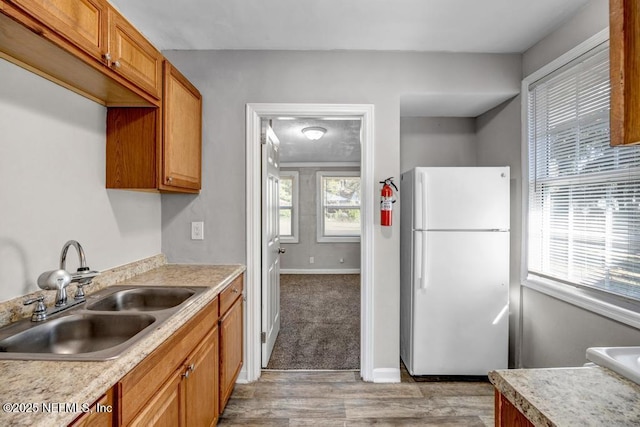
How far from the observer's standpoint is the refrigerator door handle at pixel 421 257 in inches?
91.1

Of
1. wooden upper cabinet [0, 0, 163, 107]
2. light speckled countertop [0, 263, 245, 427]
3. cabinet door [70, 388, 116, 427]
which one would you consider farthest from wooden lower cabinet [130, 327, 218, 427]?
wooden upper cabinet [0, 0, 163, 107]

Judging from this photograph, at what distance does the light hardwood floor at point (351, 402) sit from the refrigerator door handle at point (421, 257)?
2.52 feet

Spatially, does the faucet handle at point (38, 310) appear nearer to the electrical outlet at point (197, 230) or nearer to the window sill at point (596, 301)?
the electrical outlet at point (197, 230)

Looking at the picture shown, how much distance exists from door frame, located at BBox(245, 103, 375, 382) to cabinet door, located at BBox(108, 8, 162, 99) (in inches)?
28.9

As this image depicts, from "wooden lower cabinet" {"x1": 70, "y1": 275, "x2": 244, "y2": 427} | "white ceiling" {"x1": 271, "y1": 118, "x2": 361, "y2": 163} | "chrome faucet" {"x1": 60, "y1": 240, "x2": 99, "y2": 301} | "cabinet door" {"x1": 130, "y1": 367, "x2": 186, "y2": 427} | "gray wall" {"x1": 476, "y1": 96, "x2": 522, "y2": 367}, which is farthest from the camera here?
"white ceiling" {"x1": 271, "y1": 118, "x2": 361, "y2": 163}

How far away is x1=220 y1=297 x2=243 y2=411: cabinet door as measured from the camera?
73.7 inches

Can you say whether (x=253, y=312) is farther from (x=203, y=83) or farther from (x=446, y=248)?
(x=203, y=83)

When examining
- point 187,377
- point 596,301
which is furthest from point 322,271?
point 187,377

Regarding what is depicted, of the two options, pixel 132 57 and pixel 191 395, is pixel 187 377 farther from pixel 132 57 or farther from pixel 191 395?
pixel 132 57

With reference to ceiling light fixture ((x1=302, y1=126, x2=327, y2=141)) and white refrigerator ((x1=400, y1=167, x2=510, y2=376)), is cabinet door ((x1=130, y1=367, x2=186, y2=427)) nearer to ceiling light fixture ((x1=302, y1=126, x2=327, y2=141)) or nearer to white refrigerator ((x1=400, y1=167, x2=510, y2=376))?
white refrigerator ((x1=400, y1=167, x2=510, y2=376))

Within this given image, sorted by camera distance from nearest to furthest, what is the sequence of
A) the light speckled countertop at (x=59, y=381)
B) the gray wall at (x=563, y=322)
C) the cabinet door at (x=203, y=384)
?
the light speckled countertop at (x=59, y=381) < the cabinet door at (x=203, y=384) < the gray wall at (x=563, y=322)

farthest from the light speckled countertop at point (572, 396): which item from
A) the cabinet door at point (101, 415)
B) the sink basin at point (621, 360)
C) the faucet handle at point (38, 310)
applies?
the faucet handle at point (38, 310)

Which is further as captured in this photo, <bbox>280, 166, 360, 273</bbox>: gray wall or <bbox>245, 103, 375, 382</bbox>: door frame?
<bbox>280, 166, 360, 273</bbox>: gray wall

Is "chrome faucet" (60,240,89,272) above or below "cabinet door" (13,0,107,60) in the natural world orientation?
below
